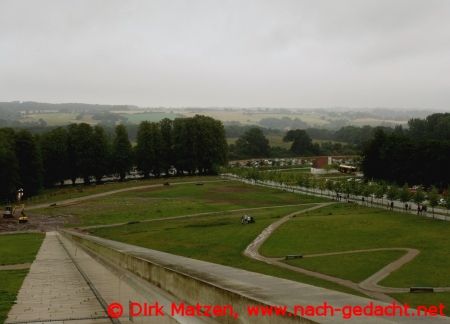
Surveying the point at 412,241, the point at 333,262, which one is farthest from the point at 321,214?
the point at 333,262

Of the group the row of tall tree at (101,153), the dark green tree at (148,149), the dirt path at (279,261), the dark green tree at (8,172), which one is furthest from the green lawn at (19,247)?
the dark green tree at (148,149)

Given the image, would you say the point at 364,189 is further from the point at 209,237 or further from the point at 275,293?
the point at 275,293

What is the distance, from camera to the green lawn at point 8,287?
18438mm

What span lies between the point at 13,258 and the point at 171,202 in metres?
53.4

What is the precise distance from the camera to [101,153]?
413ft

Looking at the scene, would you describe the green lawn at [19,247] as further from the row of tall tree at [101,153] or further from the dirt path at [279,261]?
the row of tall tree at [101,153]

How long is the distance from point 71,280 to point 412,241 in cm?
3422

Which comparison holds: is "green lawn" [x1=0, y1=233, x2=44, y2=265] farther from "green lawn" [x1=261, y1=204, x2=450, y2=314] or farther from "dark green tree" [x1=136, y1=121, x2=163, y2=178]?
"dark green tree" [x1=136, y1=121, x2=163, y2=178]

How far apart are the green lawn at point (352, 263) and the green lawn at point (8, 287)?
1973 cm

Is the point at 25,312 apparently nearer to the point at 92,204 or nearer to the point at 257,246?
the point at 257,246

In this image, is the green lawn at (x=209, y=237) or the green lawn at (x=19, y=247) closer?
the green lawn at (x=19, y=247)

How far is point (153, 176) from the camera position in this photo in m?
145

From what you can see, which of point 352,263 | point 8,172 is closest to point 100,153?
point 8,172

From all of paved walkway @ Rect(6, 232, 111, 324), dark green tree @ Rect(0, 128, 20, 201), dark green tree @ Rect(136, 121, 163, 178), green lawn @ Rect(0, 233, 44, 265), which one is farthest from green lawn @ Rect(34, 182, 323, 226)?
paved walkway @ Rect(6, 232, 111, 324)
